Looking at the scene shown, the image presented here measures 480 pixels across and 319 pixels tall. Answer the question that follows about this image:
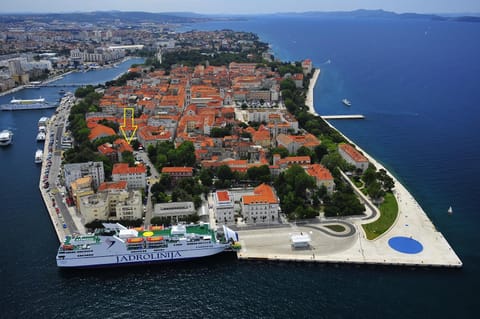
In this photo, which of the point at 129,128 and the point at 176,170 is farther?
the point at 129,128

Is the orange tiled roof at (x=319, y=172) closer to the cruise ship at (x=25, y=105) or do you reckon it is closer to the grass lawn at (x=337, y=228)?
the grass lawn at (x=337, y=228)

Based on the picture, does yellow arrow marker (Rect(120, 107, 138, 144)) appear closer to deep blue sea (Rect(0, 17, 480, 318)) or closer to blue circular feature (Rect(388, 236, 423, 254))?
deep blue sea (Rect(0, 17, 480, 318))

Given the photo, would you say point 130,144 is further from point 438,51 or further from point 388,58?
point 438,51

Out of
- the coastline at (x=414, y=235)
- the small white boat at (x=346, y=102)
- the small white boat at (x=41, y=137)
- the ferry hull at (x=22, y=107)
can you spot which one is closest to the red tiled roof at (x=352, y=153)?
the coastline at (x=414, y=235)

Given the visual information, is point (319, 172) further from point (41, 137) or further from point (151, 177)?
point (41, 137)

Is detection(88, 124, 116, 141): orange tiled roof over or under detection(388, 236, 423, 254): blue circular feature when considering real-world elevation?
over

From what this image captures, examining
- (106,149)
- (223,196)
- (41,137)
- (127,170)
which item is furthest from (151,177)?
(41,137)

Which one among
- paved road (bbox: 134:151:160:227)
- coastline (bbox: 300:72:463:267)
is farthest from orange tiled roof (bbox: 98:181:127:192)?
coastline (bbox: 300:72:463:267)
